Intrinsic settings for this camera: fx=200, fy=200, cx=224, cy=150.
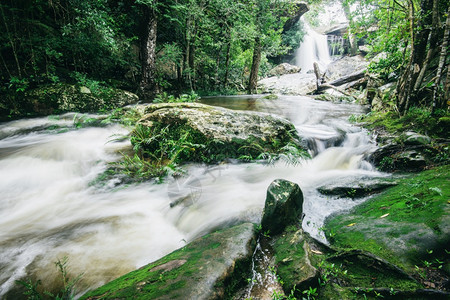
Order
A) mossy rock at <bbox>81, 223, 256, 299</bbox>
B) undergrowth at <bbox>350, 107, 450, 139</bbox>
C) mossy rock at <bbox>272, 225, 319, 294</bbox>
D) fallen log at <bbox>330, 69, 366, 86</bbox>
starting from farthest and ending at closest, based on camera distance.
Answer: fallen log at <bbox>330, 69, 366, 86</bbox>
undergrowth at <bbox>350, 107, 450, 139</bbox>
mossy rock at <bbox>272, 225, 319, 294</bbox>
mossy rock at <bbox>81, 223, 256, 299</bbox>

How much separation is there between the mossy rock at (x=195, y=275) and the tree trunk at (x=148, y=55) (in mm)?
8546

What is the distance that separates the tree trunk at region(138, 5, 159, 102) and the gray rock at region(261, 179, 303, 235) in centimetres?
834

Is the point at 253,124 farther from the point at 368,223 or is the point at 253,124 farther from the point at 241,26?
the point at 241,26

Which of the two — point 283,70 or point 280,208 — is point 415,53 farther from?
point 283,70

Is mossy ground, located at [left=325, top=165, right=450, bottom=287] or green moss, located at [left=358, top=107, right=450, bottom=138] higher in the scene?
green moss, located at [left=358, top=107, right=450, bottom=138]

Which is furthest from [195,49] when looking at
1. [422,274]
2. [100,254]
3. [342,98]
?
[422,274]

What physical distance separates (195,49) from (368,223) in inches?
514

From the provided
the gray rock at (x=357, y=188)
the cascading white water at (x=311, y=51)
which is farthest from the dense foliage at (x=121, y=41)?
the cascading white water at (x=311, y=51)

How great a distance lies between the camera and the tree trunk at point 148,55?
8.64 m

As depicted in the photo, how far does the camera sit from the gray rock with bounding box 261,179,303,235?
7.95ft

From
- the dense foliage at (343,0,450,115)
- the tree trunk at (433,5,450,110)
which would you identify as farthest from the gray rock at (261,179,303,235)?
the dense foliage at (343,0,450,115)

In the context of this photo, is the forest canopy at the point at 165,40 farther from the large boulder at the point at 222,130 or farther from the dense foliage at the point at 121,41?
the large boulder at the point at 222,130

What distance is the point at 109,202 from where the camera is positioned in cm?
337

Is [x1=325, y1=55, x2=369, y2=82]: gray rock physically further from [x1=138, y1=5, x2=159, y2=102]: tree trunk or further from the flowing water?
the flowing water
